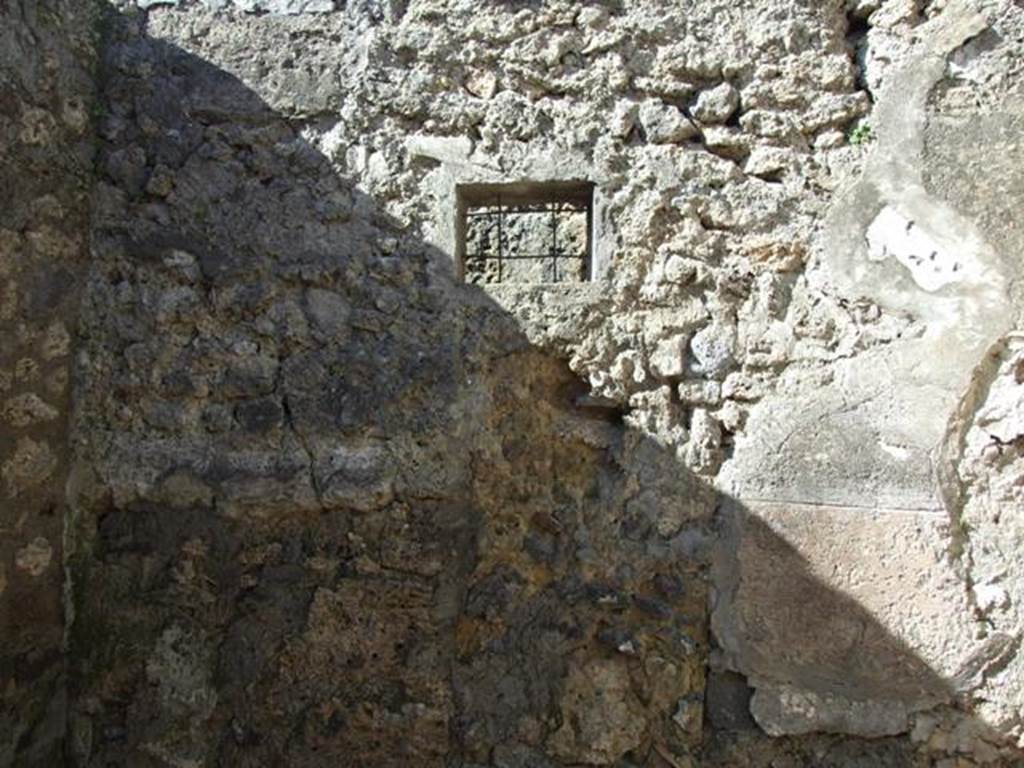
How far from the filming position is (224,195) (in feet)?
9.08

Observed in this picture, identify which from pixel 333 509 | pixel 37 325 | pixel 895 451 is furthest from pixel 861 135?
pixel 37 325

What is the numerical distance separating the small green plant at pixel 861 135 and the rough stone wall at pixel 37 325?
85.2 inches

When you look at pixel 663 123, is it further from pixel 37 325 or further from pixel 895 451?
pixel 37 325

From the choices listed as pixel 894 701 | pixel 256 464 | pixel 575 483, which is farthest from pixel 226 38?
pixel 894 701

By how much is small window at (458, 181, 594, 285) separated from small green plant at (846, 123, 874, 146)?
0.73 meters

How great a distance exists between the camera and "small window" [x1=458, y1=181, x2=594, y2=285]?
109 inches

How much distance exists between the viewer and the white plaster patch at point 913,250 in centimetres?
240

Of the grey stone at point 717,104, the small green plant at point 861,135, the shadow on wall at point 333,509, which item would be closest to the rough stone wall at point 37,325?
the shadow on wall at point 333,509

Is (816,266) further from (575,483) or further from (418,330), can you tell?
(418,330)

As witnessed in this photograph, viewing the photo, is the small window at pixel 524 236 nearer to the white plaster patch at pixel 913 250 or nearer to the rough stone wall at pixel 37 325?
the white plaster patch at pixel 913 250

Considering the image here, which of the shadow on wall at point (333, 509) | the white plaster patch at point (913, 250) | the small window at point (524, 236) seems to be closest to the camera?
the white plaster patch at point (913, 250)

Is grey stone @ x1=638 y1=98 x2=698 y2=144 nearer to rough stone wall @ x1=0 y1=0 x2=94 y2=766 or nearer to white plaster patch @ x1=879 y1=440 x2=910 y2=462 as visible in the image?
white plaster patch @ x1=879 y1=440 x2=910 y2=462

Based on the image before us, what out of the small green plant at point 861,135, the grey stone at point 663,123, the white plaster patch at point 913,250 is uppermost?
the grey stone at point 663,123

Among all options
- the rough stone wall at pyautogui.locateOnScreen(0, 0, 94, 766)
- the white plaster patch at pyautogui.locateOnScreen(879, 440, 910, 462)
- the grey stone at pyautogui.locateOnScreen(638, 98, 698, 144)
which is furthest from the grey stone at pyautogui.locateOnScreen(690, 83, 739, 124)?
the rough stone wall at pyautogui.locateOnScreen(0, 0, 94, 766)
